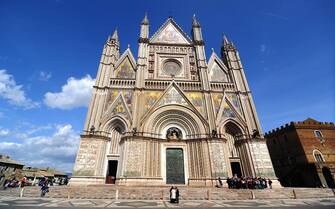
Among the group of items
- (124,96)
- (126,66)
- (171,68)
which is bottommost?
(124,96)

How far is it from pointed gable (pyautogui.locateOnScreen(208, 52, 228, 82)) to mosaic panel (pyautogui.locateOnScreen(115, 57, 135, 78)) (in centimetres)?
1047

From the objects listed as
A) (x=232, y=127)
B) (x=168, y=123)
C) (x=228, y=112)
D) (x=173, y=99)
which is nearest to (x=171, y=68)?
(x=173, y=99)

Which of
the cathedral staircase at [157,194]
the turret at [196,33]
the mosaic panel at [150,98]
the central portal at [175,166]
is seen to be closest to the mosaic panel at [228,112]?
the central portal at [175,166]

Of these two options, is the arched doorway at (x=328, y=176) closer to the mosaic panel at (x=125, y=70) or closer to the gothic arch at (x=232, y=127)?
the gothic arch at (x=232, y=127)

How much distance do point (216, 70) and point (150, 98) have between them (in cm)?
1030

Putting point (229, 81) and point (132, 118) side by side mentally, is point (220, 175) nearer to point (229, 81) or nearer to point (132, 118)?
→ point (132, 118)

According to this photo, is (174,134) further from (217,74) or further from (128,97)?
(217,74)

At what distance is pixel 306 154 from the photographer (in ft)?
82.1

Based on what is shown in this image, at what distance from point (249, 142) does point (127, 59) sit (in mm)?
18048

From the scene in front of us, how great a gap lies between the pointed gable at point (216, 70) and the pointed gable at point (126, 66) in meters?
10.4

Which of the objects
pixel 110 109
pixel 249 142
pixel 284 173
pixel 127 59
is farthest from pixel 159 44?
pixel 284 173

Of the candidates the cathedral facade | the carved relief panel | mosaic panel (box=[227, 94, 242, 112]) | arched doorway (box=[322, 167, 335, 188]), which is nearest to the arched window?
arched doorway (box=[322, 167, 335, 188])

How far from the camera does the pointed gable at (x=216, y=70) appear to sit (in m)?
23.5

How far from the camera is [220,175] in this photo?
1672 centimetres
